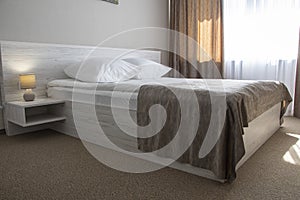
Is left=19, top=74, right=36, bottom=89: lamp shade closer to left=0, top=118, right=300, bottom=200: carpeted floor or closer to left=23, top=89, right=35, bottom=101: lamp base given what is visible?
left=23, top=89, right=35, bottom=101: lamp base

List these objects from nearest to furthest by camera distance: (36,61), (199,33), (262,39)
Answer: (36,61), (262,39), (199,33)

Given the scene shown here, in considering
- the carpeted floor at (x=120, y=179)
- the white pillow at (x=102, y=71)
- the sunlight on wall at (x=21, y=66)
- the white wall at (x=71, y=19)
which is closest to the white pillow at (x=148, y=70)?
the white pillow at (x=102, y=71)

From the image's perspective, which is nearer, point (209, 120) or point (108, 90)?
point (209, 120)

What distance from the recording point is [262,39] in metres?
3.59

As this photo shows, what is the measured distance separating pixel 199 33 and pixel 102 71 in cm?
220

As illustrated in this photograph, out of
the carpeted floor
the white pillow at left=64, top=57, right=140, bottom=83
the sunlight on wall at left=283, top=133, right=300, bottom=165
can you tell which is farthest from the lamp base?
the sunlight on wall at left=283, top=133, right=300, bottom=165

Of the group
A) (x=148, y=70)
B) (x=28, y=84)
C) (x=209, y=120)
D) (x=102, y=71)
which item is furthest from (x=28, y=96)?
(x=209, y=120)

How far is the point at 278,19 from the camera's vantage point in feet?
11.3

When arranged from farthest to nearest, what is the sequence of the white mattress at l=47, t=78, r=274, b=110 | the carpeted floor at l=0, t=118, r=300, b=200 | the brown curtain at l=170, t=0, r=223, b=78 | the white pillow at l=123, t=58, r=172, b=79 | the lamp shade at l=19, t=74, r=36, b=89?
the brown curtain at l=170, t=0, r=223, b=78 → the white pillow at l=123, t=58, r=172, b=79 → the lamp shade at l=19, t=74, r=36, b=89 → the white mattress at l=47, t=78, r=274, b=110 → the carpeted floor at l=0, t=118, r=300, b=200

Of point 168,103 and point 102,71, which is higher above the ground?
point 102,71

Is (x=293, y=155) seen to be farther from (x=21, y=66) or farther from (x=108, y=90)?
(x=21, y=66)

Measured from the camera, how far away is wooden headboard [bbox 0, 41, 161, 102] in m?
2.62

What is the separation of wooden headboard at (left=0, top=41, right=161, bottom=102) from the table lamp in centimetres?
17

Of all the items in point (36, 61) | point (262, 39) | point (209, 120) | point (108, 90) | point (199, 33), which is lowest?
point (209, 120)
